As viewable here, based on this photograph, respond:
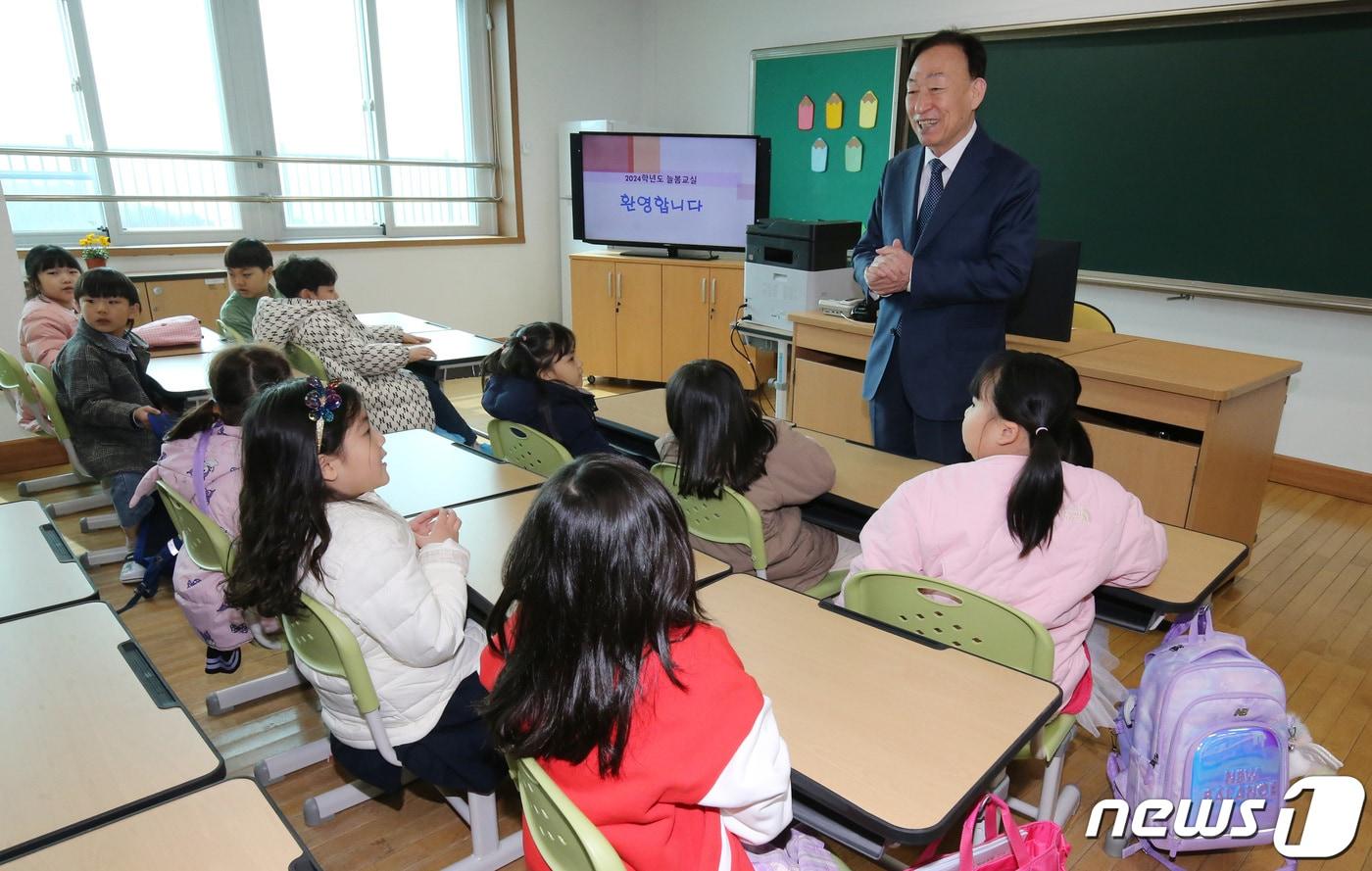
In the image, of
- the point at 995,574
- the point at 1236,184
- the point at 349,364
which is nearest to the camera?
the point at 995,574

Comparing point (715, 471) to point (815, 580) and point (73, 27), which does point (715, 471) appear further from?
point (73, 27)

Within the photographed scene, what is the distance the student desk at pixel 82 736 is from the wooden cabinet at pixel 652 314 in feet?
14.1

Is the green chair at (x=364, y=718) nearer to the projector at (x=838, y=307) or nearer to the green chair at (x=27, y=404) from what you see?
the green chair at (x=27, y=404)

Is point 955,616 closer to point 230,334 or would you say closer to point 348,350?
point 348,350

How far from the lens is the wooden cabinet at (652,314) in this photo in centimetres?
543

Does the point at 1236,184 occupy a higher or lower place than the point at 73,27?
lower

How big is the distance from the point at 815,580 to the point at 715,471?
1.50 ft

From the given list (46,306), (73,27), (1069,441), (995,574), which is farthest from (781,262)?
(73,27)

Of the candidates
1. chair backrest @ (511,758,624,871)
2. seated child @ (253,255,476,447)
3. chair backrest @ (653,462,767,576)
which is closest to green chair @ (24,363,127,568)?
seated child @ (253,255,476,447)

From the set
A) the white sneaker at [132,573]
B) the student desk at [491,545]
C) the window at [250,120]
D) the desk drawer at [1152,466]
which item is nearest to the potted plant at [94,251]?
the window at [250,120]

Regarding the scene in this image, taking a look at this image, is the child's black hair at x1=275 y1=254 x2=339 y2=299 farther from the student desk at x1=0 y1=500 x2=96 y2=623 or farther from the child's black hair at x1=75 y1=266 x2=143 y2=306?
the student desk at x1=0 y1=500 x2=96 y2=623

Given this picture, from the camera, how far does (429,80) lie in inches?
236

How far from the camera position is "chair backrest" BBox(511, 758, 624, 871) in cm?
83

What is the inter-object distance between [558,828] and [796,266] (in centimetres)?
340
